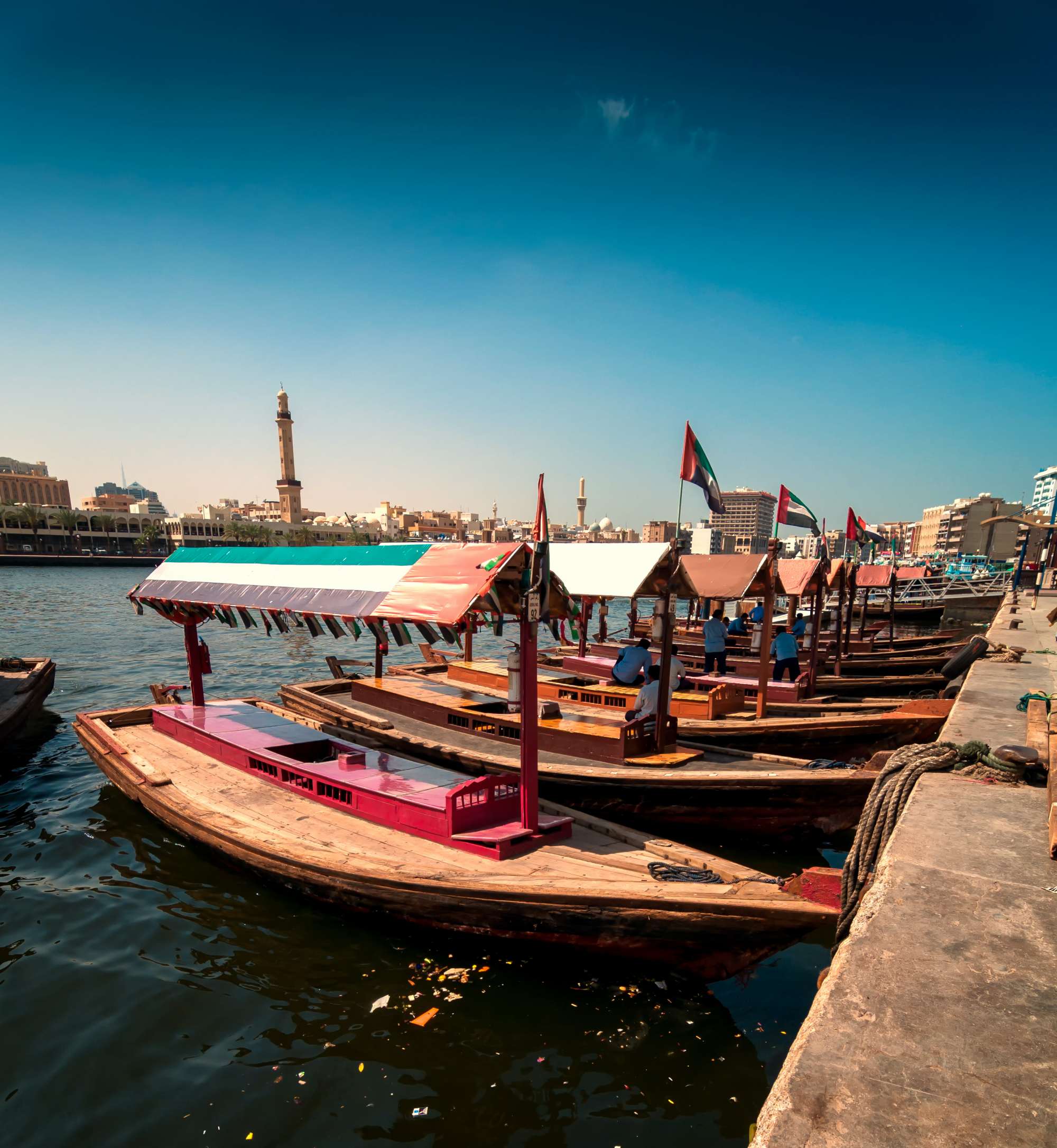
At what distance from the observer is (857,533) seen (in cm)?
2117

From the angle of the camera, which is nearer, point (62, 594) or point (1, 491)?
point (62, 594)

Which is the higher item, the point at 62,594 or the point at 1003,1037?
the point at 1003,1037

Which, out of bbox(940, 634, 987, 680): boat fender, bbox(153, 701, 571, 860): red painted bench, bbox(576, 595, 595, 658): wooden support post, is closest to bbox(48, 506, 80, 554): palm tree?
bbox(576, 595, 595, 658): wooden support post

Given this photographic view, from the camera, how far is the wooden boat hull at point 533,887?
6.12m

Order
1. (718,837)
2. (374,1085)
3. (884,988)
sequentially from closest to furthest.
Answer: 1. (884,988)
2. (374,1085)
3. (718,837)

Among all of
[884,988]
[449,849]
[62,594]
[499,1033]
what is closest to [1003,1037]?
[884,988]

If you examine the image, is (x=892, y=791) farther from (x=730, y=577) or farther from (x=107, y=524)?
(x=107, y=524)

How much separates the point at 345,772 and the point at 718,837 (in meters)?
6.06

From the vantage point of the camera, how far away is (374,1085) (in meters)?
5.84

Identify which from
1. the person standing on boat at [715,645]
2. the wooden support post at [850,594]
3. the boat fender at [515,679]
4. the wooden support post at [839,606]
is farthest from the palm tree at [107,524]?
the boat fender at [515,679]

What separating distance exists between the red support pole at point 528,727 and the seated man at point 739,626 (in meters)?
16.4

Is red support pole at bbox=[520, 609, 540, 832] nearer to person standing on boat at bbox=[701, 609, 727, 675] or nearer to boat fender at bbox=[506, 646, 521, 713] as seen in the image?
boat fender at bbox=[506, 646, 521, 713]

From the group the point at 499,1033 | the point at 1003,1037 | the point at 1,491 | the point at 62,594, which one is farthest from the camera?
the point at 1,491

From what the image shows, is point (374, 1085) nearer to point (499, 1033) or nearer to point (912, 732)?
point (499, 1033)
